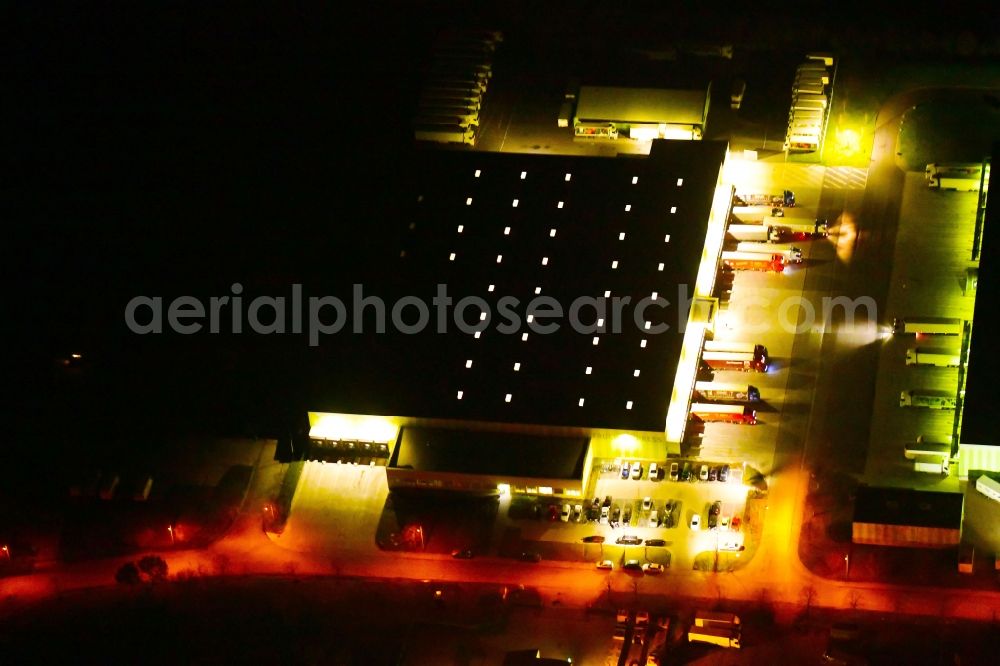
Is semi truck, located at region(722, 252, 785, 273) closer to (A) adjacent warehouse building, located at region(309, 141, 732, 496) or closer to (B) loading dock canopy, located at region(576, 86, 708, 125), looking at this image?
(A) adjacent warehouse building, located at region(309, 141, 732, 496)

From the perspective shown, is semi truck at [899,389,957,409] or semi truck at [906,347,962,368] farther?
semi truck at [906,347,962,368]

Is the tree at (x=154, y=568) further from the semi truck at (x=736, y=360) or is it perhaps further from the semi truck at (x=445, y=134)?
the semi truck at (x=445, y=134)

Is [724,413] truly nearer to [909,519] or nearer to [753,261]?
[753,261]

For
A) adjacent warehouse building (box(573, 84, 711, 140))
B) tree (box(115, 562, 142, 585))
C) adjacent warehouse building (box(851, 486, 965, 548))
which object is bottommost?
tree (box(115, 562, 142, 585))

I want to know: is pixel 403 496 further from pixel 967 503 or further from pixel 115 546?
pixel 967 503

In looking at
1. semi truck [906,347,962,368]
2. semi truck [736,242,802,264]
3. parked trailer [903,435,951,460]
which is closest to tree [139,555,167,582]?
semi truck [736,242,802,264]

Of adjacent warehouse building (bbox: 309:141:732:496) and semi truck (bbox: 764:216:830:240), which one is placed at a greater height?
semi truck (bbox: 764:216:830:240)

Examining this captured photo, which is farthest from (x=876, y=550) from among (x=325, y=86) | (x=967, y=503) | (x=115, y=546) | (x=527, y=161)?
(x=325, y=86)

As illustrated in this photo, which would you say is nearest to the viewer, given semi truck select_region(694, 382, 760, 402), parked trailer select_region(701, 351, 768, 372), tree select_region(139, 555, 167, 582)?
tree select_region(139, 555, 167, 582)
